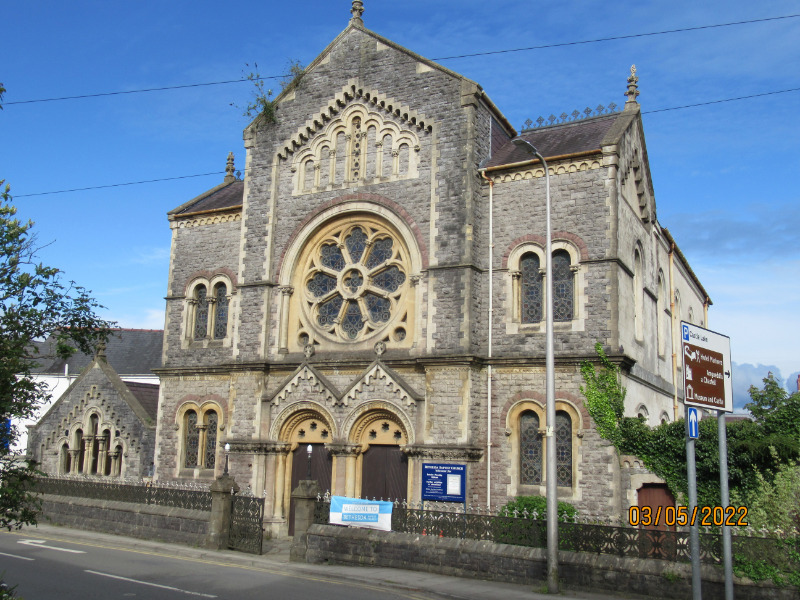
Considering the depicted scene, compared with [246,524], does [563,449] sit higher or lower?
higher

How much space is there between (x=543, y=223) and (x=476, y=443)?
6688mm

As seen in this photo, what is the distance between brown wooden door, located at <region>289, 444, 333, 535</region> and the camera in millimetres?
24172

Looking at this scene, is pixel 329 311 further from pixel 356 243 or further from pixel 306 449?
pixel 306 449

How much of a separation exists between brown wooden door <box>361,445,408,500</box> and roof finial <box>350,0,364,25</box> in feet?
47.1

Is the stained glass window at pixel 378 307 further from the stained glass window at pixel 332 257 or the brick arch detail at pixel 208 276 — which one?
the brick arch detail at pixel 208 276

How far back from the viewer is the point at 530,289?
22.8m

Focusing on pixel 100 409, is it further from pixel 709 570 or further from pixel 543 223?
pixel 709 570

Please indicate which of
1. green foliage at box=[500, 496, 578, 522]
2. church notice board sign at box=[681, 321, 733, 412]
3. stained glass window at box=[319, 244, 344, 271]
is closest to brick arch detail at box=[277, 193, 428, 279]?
stained glass window at box=[319, 244, 344, 271]

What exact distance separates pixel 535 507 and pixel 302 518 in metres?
6.04

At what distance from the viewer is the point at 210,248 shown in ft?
94.7

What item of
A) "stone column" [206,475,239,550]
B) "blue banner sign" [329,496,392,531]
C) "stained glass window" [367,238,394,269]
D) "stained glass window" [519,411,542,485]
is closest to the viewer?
"blue banner sign" [329,496,392,531]

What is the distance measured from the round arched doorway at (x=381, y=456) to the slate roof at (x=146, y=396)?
10.4 m

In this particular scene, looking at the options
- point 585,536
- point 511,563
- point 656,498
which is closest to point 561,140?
point 656,498

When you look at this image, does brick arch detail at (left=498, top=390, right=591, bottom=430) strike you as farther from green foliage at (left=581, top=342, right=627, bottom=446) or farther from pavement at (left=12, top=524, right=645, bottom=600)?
pavement at (left=12, top=524, right=645, bottom=600)
